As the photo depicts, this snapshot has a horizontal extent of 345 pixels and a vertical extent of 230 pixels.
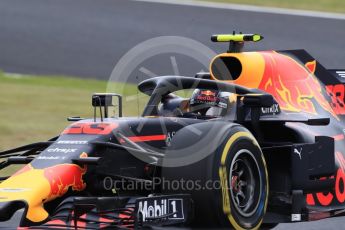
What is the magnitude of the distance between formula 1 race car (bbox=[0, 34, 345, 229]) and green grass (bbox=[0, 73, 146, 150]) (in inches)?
144

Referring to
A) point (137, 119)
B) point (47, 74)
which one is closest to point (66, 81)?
point (47, 74)

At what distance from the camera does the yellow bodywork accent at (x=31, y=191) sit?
5727 millimetres

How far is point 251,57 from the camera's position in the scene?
24.2 feet

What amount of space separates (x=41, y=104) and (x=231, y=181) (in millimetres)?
7178

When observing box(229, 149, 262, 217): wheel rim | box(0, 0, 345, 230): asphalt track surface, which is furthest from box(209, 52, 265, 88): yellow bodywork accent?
box(0, 0, 345, 230): asphalt track surface

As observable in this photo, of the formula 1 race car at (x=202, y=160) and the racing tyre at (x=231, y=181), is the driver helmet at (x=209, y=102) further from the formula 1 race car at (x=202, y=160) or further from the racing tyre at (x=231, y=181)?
the racing tyre at (x=231, y=181)

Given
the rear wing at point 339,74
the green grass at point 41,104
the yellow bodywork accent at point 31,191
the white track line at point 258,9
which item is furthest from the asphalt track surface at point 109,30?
the yellow bodywork accent at point 31,191

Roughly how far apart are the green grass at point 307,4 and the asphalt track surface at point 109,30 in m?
0.66

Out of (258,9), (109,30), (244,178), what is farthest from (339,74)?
(258,9)

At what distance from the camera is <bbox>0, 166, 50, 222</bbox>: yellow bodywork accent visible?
5.73 meters

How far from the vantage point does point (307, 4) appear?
17656mm

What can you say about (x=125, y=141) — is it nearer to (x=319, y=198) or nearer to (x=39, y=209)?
(x=39, y=209)

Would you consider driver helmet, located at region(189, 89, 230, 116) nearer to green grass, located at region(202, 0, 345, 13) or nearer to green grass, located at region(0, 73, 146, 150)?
green grass, located at region(0, 73, 146, 150)

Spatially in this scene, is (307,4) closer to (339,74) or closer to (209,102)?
(339,74)
